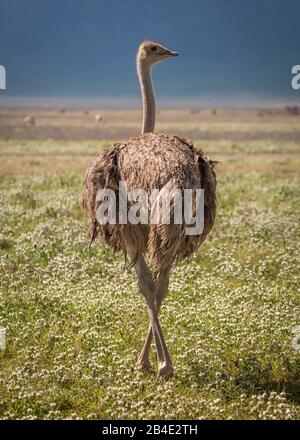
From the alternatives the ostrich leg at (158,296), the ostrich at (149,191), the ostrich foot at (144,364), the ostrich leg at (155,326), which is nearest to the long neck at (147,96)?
the ostrich at (149,191)

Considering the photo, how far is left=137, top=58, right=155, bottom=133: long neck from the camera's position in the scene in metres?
9.30

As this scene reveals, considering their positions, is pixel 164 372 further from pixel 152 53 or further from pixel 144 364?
pixel 152 53

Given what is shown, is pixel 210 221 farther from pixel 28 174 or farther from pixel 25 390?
pixel 28 174

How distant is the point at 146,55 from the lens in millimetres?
9953

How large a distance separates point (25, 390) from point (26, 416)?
1.72ft

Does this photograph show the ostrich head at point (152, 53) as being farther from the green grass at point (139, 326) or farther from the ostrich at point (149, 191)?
the green grass at point (139, 326)

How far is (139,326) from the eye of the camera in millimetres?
9367

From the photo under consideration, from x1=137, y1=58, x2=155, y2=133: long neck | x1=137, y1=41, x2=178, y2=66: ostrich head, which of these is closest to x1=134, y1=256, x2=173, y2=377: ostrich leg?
x1=137, y1=58, x2=155, y2=133: long neck

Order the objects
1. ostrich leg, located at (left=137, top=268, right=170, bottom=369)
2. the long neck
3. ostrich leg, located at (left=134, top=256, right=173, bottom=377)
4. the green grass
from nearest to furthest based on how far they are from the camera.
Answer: the green grass < ostrich leg, located at (left=134, top=256, right=173, bottom=377) < ostrich leg, located at (left=137, top=268, right=170, bottom=369) < the long neck

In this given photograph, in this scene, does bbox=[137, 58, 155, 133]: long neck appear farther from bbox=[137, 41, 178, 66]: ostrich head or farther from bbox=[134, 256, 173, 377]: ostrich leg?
bbox=[134, 256, 173, 377]: ostrich leg

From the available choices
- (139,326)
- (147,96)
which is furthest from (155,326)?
(147,96)

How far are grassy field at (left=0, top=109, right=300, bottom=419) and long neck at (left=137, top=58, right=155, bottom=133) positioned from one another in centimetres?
→ 247
